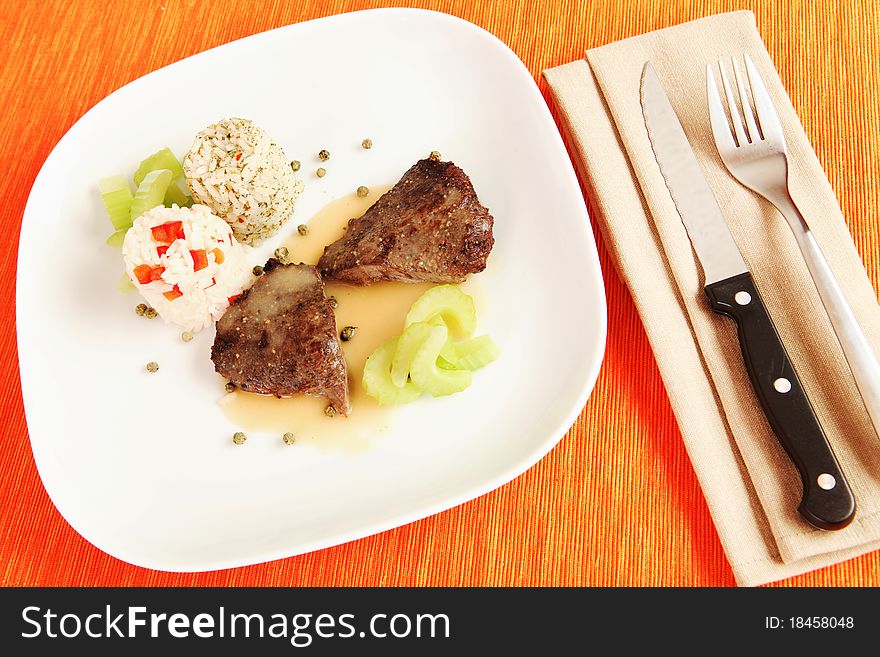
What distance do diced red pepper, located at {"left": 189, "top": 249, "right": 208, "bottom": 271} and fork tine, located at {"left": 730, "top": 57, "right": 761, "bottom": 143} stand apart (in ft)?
7.25

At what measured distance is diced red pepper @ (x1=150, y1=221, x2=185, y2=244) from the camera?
3.01 metres

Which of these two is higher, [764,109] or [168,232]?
[764,109]

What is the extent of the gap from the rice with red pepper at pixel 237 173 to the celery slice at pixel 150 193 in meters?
0.13

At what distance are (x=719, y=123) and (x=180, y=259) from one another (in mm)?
2197

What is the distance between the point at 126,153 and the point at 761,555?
3.03 m

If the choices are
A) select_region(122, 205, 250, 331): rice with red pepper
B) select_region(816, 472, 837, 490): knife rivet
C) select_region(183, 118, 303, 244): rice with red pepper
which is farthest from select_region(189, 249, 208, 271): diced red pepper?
select_region(816, 472, 837, 490): knife rivet

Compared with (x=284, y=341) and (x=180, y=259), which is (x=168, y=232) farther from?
(x=284, y=341)

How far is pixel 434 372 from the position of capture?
2.91 metres

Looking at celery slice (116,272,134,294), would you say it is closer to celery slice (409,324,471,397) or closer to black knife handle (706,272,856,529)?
celery slice (409,324,471,397)

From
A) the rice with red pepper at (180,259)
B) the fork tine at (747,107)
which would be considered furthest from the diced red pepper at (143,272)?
the fork tine at (747,107)

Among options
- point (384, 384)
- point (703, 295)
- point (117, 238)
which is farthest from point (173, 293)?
point (703, 295)

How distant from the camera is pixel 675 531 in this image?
291cm
